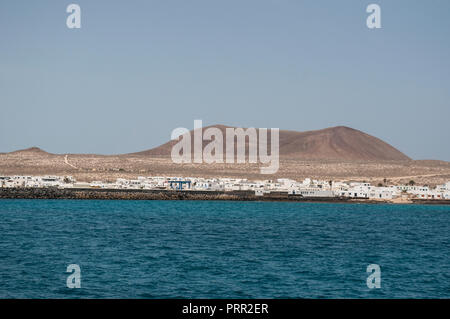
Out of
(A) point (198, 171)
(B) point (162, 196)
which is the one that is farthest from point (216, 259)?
(A) point (198, 171)

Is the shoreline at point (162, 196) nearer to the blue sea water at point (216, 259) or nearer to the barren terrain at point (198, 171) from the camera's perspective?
the barren terrain at point (198, 171)

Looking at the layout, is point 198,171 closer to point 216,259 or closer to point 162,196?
point 162,196

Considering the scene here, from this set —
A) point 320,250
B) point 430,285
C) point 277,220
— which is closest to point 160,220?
point 277,220

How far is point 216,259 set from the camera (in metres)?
38.3

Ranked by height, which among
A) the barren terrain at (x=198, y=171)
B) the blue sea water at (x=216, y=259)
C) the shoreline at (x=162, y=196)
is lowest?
the blue sea water at (x=216, y=259)

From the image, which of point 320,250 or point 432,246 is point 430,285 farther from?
point 432,246

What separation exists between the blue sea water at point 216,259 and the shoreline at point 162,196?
48.7m

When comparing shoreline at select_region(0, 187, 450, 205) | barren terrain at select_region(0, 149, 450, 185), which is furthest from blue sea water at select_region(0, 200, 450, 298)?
barren terrain at select_region(0, 149, 450, 185)

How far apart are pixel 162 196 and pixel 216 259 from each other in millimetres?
82845

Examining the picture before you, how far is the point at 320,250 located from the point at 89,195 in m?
79.7

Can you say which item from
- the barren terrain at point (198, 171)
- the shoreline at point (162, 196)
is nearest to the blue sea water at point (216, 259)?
the shoreline at point (162, 196)

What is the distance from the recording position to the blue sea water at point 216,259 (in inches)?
1125

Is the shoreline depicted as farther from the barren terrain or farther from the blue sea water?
the blue sea water

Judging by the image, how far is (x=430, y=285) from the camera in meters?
31.5
